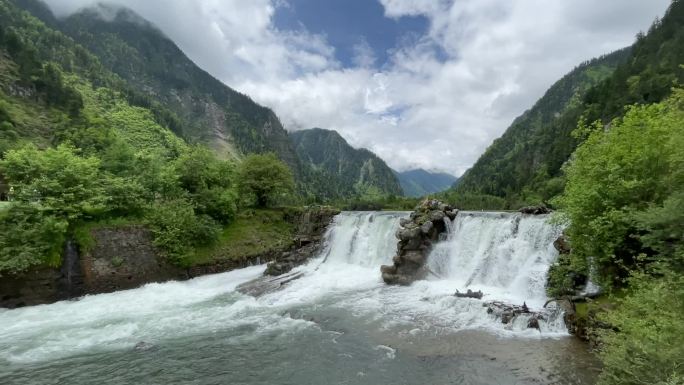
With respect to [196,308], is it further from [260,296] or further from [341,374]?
[341,374]

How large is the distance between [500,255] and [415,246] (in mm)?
5253

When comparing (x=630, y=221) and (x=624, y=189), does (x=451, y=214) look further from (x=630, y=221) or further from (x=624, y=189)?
(x=630, y=221)

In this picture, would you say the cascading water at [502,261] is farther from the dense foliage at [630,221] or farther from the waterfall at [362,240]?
the waterfall at [362,240]

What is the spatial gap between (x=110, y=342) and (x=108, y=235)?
504 inches

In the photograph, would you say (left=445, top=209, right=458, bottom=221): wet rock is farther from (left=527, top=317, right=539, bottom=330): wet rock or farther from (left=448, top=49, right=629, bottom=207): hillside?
(left=448, top=49, right=629, bottom=207): hillside

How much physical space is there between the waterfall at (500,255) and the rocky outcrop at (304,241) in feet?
36.4

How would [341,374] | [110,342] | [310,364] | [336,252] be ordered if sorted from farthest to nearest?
[336,252] → [110,342] → [310,364] → [341,374]

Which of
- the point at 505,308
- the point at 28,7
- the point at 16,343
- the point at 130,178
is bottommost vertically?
the point at 16,343

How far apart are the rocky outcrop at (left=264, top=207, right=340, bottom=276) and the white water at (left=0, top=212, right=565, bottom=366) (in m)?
1.46

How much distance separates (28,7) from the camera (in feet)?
584

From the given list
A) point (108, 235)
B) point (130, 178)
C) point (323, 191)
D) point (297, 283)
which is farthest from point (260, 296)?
point (323, 191)

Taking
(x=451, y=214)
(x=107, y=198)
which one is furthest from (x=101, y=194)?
(x=451, y=214)

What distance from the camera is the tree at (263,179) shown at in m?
39.2

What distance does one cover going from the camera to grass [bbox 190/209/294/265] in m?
29.1
